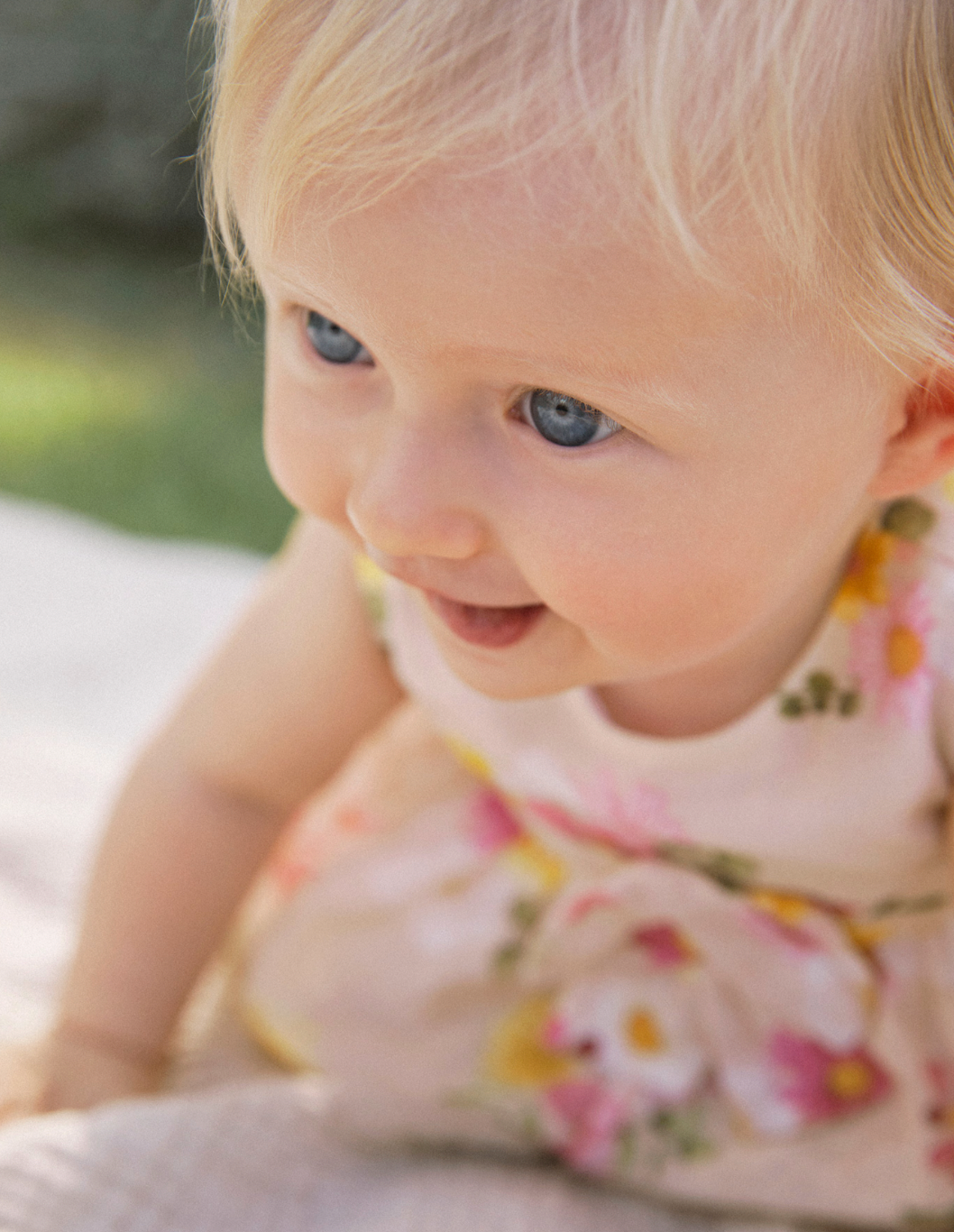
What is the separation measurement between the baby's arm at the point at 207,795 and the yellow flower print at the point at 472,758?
6cm

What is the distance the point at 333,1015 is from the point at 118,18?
2352mm

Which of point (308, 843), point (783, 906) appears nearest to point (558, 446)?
point (783, 906)

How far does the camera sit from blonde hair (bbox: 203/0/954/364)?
0.45 metres

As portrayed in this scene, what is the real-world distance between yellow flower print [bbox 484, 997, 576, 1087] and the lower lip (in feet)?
1.08

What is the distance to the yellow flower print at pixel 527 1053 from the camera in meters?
0.83

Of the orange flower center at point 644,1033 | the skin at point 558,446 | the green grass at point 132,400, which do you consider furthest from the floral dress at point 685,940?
the green grass at point 132,400

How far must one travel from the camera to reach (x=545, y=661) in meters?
0.62

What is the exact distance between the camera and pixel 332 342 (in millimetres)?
579

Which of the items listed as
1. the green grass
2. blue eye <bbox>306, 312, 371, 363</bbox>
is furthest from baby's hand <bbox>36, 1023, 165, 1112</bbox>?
the green grass

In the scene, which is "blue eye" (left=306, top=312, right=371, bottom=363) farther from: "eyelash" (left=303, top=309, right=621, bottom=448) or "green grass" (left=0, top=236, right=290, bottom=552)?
"green grass" (left=0, top=236, right=290, bottom=552)

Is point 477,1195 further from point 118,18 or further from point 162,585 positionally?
point 118,18

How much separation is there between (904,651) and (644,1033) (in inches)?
11.0

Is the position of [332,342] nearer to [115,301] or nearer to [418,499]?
[418,499]

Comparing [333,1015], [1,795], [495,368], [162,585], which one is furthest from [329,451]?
[162,585]
